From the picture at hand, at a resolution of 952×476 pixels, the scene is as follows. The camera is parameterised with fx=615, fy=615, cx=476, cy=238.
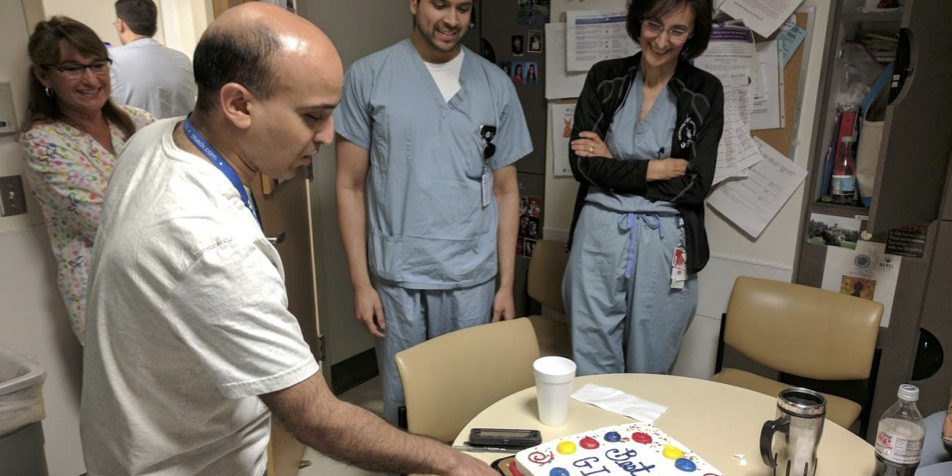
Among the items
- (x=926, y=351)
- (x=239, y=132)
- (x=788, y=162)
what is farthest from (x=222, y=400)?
(x=926, y=351)

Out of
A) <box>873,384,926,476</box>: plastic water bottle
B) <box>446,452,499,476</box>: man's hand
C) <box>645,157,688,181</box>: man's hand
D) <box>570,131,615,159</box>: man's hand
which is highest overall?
<box>570,131,615,159</box>: man's hand

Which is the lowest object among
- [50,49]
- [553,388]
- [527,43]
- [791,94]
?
[553,388]

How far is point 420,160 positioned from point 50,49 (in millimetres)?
1082

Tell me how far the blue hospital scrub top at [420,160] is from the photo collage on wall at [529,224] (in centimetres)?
91

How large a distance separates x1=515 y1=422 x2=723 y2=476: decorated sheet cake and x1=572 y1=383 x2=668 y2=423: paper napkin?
0.15 m

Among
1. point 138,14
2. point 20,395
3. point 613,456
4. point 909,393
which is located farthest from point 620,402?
point 138,14

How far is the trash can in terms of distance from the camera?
1497 millimetres

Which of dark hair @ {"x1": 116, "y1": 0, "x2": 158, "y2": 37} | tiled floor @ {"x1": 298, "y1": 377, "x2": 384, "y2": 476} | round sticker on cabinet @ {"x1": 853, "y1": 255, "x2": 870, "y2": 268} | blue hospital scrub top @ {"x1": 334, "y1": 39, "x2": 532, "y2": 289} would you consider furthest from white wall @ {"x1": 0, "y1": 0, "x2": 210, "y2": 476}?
round sticker on cabinet @ {"x1": 853, "y1": 255, "x2": 870, "y2": 268}

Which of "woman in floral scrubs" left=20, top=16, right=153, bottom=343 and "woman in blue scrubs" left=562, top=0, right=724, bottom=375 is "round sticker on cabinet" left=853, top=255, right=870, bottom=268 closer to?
"woman in blue scrubs" left=562, top=0, right=724, bottom=375

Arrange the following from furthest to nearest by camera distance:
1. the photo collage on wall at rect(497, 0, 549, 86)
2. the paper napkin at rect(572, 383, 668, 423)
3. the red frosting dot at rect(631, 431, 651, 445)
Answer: the photo collage on wall at rect(497, 0, 549, 86), the paper napkin at rect(572, 383, 668, 423), the red frosting dot at rect(631, 431, 651, 445)

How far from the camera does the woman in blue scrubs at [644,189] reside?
1774 mm

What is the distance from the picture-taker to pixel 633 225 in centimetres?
184

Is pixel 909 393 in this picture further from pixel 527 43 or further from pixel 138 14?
pixel 138 14

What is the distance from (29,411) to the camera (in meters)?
1.54
